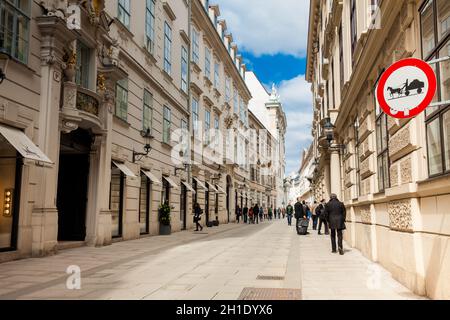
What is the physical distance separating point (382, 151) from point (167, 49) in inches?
618

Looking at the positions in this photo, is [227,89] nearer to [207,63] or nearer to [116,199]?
[207,63]

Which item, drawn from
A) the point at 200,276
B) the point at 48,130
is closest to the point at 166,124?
the point at 48,130

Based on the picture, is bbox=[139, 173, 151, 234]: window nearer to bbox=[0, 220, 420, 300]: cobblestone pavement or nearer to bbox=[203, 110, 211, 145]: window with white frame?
bbox=[0, 220, 420, 300]: cobblestone pavement

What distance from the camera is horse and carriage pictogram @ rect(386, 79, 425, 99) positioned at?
4.52 meters

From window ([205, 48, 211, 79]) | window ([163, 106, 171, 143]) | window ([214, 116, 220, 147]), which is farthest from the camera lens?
window ([214, 116, 220, 147])

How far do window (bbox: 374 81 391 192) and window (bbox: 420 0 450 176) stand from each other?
9.24 feet

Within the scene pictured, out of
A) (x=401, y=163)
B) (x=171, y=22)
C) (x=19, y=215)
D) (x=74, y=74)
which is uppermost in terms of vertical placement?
(x=171, y=22)

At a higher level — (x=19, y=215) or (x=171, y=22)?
(x=171, y=22)

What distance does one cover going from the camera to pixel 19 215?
1102 cm

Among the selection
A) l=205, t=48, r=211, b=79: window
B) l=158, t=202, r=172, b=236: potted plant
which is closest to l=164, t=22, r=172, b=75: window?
l=158, t=202, r=172, b=236: potted plant

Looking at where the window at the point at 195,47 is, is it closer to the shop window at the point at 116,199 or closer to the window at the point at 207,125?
the window at the point at 207,125
